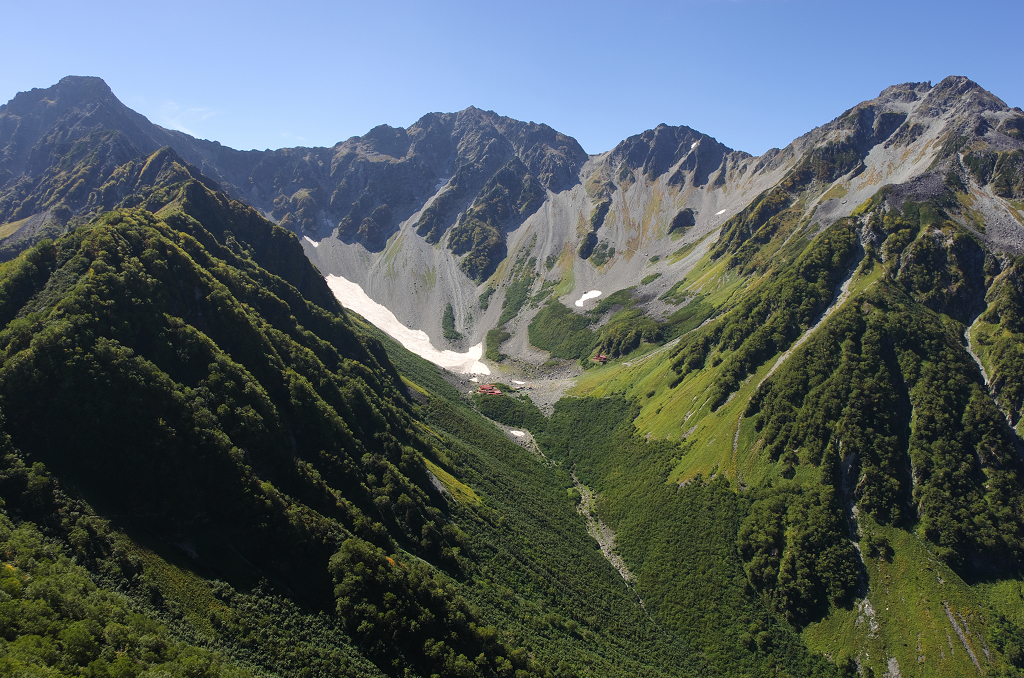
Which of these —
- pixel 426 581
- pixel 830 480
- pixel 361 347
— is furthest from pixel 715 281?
pixel 426 581

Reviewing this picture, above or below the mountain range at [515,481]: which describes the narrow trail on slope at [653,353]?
above

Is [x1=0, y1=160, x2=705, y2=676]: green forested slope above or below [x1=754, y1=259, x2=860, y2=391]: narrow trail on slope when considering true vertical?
below

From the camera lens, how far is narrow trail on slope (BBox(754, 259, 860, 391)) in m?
116

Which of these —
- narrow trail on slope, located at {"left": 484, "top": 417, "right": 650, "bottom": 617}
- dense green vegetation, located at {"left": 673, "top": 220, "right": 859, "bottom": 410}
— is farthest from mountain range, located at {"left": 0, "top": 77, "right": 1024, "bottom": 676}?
dense green vegetation, located at {"left": 673, "top": 220, "right": 859, "bottom": 410}

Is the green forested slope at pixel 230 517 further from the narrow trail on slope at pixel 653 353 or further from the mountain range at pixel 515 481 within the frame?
the narrow trail on slope at pixel 653 353

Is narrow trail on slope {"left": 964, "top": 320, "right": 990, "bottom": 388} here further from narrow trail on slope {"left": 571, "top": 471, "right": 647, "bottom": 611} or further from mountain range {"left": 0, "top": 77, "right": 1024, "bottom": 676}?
narrow trail on slope {"left": 571, "top": 471, "right": 647, "bottom": 611}

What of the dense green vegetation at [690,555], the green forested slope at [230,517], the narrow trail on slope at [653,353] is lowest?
the green forested slope at [230,517]

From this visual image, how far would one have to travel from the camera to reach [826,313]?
125250mm

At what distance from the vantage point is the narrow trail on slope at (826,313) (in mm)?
115625

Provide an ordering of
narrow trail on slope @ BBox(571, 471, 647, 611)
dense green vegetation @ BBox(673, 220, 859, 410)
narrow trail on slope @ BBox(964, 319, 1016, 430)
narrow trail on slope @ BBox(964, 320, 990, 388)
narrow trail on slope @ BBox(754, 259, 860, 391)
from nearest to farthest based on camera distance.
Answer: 1. narrow trail on slope @ BBox(964, 319, 1016, 430)
2. narrow trail on slope @ BBox(571, 471, 647, 611)
3. narrow trail on slope @ BBox(964, 320, 990, 388)
4. narrow trail on slope @ BBox(754, 259, 860, 391)
5. dense green vegetation @ BBox(673, 220, 859, 410)

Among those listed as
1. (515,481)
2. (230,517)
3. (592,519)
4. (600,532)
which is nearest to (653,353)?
(592,519)

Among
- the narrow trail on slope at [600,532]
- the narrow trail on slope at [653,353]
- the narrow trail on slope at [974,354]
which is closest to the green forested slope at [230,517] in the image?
the narrow trail on slope at [600,532]

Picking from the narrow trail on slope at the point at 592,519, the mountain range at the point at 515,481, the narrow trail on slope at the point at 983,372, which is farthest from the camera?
the narrow trail on slope at the point at 592,519

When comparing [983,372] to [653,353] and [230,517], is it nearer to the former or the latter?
[653,353]
